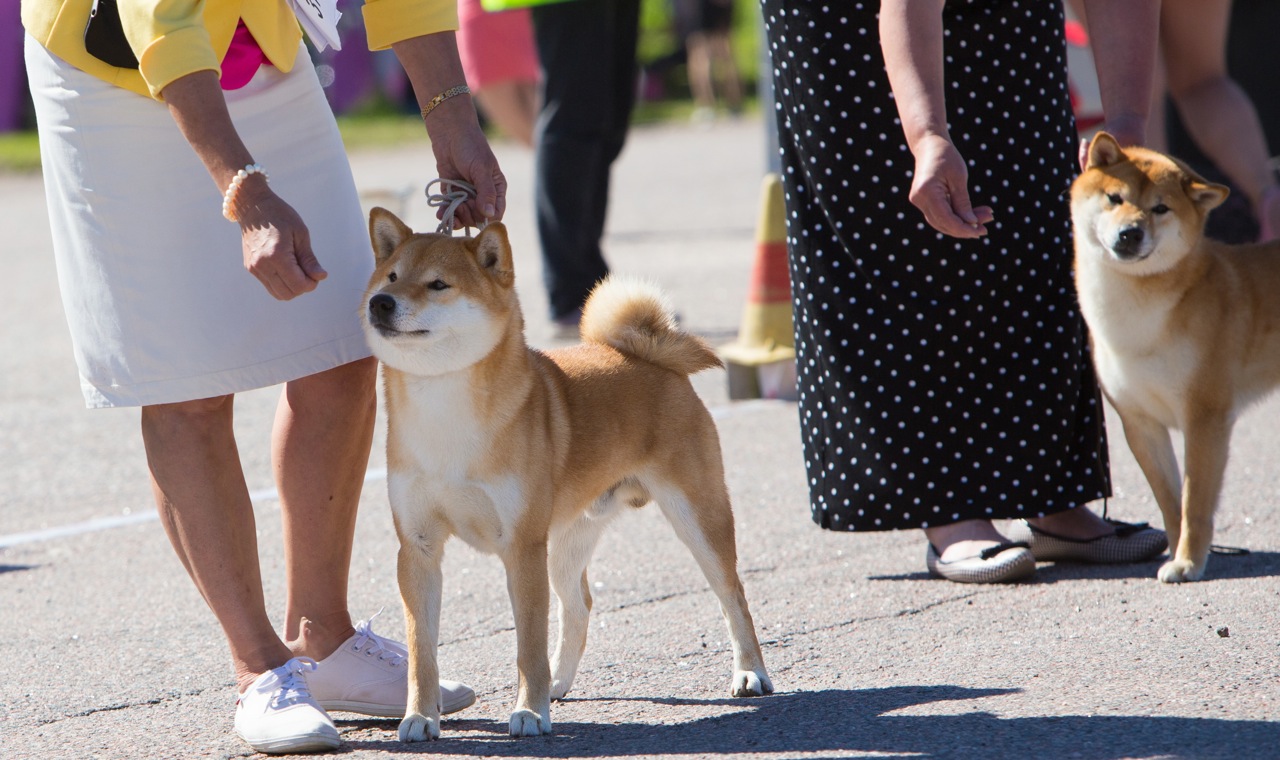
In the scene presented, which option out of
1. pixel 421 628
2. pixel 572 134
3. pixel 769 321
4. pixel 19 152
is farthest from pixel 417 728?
pixel 19 152

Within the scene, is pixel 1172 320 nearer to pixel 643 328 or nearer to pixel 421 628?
pixel 643 328

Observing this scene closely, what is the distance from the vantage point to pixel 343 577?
313 cm

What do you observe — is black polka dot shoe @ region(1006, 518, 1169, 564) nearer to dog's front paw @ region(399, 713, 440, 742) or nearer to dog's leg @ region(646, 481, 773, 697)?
dog's leg @ region(646, 481, 773, 697)

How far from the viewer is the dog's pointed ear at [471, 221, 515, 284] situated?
2.85 meters

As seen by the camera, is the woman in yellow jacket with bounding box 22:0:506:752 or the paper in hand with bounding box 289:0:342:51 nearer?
the woman in yellow jacket with bounding box 22:0:506:752

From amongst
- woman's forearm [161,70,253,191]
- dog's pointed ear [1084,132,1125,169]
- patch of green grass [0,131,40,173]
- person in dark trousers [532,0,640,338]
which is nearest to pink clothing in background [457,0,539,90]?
person in dark trousers [532,0,640,338]

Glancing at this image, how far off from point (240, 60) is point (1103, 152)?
2.01 m

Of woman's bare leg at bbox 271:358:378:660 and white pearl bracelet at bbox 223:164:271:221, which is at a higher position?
white pearl bracelet at bbox 223:164:271:221

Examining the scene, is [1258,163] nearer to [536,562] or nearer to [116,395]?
[536,562]

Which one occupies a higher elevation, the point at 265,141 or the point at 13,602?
the point at 265,141

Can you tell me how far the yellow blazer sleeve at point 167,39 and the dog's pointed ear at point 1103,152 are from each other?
6.68 feet

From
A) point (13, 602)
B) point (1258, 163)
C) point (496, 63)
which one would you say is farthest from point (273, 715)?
point (496, 63)

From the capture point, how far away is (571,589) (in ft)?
10.7

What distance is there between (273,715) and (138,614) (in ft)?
3.91
